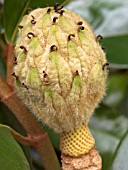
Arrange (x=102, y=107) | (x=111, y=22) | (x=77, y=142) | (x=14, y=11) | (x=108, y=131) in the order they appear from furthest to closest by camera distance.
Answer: (x=111, y=22)
(x=102, y=107)
(x=108, y=131)
(x=14, y=11)
(x=77, y=142)

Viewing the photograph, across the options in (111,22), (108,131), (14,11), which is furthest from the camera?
(111,22)

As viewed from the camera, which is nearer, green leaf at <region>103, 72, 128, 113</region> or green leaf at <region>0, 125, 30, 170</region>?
green leaf at <region>0, 125, 30, 170</region>

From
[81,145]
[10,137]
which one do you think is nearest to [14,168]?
[10,137]

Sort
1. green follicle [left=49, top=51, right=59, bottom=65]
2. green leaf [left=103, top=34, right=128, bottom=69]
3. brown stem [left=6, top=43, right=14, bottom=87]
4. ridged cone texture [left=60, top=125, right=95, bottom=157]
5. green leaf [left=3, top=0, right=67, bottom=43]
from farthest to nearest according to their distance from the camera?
1. green leaf [left=103, top=34, right=128, bottom=69]
2. green leaf [left=3, top=0, right=67, bottom=43]
3. brown stem [left=6, top=43, right=14, bottom=87]
4. ridged cone texture [left=60, top=125, right=95, bottom=157]
5. green follicle [left=49, top=51, right=59, bottom=65]

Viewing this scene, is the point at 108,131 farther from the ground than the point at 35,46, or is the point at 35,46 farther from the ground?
the point at 35,46

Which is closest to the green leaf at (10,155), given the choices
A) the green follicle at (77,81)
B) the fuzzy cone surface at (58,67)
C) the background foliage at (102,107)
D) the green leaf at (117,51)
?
the background foliage at (102,107)

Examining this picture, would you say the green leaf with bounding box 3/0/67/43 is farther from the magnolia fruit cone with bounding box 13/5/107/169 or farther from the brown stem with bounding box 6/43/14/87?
the magnolia fruit cone with bounding box 13/5/107/169

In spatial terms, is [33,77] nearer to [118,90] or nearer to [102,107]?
[102,107]

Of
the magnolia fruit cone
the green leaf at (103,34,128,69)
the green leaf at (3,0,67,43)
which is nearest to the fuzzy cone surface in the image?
the magnolia fruit cone

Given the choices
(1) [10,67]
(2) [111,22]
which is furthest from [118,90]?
(1) [10,67]
